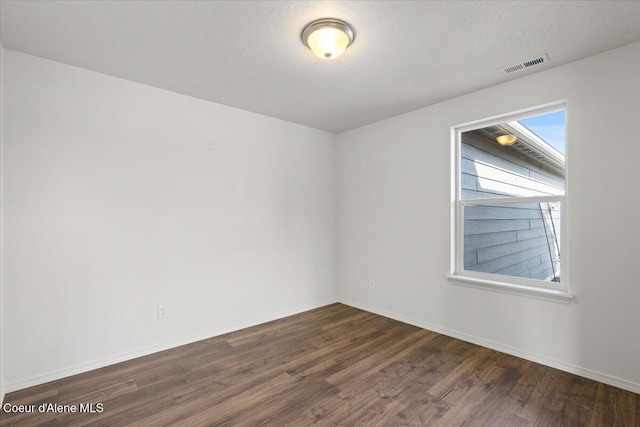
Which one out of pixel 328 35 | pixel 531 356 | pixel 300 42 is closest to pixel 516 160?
pixel 531 356

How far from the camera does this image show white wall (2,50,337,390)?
7.54 ft

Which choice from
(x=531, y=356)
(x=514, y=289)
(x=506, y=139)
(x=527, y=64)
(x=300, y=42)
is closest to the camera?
(x=300, y=42)

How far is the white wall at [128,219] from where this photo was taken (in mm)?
2297

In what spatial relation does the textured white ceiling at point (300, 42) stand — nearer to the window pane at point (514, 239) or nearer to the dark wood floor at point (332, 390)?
the window pane at point (514, 239)

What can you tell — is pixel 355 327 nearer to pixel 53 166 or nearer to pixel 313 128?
pixel 313 128

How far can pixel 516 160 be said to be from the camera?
296cm

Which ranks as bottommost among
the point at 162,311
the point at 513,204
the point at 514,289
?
the point at 162,311

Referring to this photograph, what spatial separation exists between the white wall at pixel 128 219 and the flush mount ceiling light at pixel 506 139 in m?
2.41

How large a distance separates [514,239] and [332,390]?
2.19m

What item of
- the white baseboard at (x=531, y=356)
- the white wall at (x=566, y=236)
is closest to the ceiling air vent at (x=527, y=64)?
the white wall at (x=566, y=236)

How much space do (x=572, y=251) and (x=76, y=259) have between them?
13.3 ft

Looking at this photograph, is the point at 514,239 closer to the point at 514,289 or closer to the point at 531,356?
the point at 514,289

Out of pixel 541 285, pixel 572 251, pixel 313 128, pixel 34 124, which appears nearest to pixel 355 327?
pixel 541 285

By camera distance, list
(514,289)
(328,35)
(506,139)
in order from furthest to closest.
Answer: (506,139) → (514,289) → (328,35)
